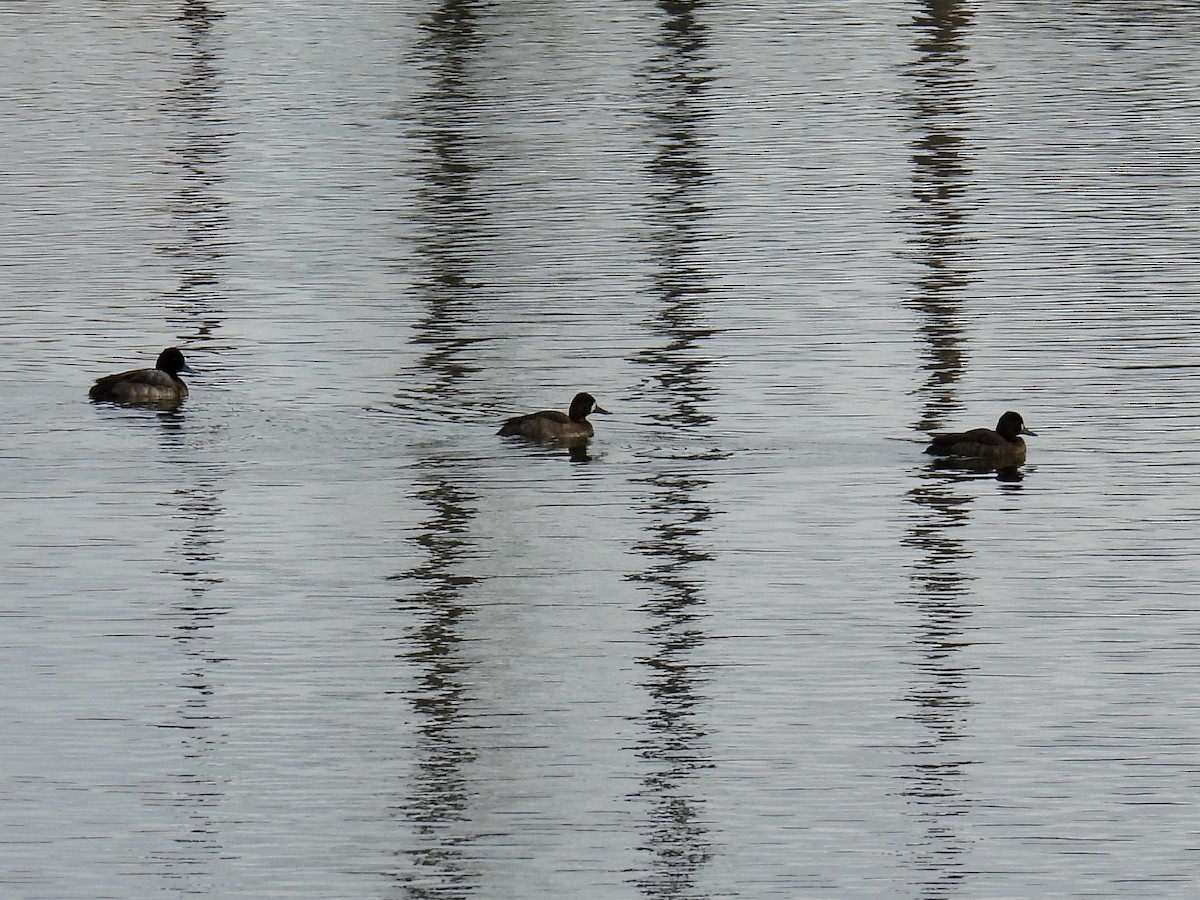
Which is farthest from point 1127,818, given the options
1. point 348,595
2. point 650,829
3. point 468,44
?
point 468,44

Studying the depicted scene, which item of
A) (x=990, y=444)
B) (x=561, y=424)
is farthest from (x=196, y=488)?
(x=990, y=444)

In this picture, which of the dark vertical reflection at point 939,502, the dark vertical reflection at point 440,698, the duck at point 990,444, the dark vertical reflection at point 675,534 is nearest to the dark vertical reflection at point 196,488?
the dark vertical reflection at point 440,698

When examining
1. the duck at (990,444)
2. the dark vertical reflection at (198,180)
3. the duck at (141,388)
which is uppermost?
the duck at (141,388)

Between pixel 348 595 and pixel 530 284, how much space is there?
36.3 ft

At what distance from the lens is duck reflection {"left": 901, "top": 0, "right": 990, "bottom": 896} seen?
554 inches

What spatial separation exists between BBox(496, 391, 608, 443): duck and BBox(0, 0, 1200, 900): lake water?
172 millimetres

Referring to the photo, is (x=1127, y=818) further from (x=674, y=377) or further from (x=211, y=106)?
(x=211, y=106)

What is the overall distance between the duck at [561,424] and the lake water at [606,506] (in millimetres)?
172

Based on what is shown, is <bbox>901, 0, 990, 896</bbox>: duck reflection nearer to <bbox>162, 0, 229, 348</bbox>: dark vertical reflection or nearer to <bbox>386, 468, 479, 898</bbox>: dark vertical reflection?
<bbox>386, 468, 479, 898</bbox>: dark vertical reflection

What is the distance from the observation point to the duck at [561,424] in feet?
70.5

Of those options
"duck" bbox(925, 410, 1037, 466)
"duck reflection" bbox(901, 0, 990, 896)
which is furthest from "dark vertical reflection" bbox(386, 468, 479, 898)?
"duck" bbox(925, 410, 1037, 466)

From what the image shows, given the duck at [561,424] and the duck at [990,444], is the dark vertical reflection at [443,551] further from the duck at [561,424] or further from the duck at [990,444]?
the duck at [990,444]

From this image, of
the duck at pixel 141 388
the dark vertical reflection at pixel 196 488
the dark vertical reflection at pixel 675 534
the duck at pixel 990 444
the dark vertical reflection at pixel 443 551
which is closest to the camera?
the dark vertical reflection at pixel 443 551

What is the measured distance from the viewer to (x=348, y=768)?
573 inches
